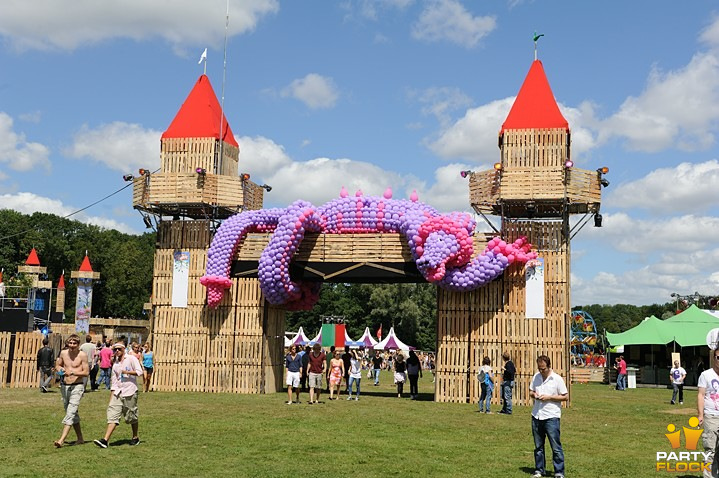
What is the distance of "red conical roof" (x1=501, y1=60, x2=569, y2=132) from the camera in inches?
859

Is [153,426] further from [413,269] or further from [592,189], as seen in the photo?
[592,189]

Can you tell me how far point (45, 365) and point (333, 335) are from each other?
20.6 m

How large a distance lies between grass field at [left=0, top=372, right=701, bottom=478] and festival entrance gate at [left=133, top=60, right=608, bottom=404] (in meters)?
2.47

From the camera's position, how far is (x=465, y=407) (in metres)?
20.0

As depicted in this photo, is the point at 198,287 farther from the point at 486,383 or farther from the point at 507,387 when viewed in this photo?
the point at 507,387

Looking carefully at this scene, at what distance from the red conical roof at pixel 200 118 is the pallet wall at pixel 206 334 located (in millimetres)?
3043

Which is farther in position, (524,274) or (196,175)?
(196,175)

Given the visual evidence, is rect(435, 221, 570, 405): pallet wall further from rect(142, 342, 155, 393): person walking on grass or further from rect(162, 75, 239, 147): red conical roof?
rect(162, 75, 239, 147): red conical roof

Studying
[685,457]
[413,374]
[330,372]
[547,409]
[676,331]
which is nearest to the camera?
[547,409]

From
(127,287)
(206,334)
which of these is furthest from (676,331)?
(127,287)

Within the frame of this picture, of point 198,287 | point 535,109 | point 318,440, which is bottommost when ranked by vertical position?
point 318,440

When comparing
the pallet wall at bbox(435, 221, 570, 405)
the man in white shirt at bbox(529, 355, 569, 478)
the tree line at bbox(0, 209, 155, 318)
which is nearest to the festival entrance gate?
the pallet wall at bbox(435, 221, 570, 405)

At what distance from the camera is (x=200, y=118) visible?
24.7 metres

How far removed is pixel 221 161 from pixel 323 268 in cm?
569
